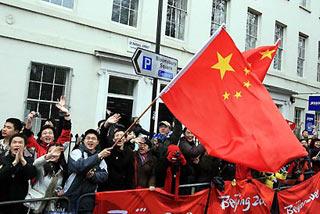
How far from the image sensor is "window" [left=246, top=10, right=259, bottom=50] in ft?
54.6

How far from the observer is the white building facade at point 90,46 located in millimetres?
9656

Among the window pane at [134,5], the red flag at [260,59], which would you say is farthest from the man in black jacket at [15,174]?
the window pane at [134,5]

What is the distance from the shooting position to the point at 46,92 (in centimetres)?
1034

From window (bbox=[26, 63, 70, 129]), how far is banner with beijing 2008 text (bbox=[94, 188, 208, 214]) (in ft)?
18.5

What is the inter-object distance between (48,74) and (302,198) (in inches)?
253

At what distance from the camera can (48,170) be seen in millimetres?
4832

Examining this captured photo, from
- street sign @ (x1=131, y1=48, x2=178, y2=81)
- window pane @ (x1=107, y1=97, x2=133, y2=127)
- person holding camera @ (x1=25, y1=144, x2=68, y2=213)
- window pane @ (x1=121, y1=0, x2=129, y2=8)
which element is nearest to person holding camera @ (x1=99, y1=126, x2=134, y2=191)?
person holding camera @ (x1=25, y1=144, x2=68, y2=213)

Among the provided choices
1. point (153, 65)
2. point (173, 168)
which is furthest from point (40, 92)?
point (173, 168)

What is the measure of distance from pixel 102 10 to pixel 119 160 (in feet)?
22.2

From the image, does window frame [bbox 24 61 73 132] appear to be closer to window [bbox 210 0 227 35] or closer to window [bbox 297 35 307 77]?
window [bbox 210 0 227 35]

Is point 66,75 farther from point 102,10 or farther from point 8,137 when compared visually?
point 8,137

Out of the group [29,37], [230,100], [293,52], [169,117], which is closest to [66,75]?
[29,37]

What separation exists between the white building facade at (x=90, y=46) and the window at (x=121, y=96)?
27 millimetres

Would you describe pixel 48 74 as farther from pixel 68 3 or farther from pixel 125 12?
pixel 125 12
